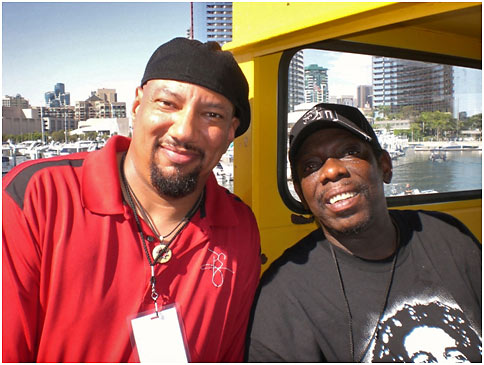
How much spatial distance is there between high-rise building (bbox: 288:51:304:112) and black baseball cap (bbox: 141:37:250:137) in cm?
53

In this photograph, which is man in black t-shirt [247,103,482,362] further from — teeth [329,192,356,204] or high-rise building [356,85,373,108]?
high-rise building [356,85,373,108]

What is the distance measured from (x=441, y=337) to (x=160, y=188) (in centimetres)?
120

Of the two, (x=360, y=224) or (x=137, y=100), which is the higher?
(x=137, y=100)

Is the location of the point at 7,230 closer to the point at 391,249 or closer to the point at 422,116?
the point at 391,249

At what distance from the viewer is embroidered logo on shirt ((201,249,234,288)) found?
1.57 metres

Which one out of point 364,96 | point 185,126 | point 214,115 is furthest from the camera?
point 364,96

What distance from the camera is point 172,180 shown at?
1.56 meters

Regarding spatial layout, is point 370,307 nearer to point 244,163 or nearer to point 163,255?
point 163,255

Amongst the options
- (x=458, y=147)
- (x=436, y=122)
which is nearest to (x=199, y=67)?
(x=436, y=122)

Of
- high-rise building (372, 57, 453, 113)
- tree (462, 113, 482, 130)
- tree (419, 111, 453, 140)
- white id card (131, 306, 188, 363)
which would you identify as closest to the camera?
white id card (131, 306, 188, 363)

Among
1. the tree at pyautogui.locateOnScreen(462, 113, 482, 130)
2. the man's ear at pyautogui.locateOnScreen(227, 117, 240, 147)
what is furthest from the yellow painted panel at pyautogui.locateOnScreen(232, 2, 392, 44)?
the tree at pyautogui.locateOnScreen(462, 113, 482, 130)

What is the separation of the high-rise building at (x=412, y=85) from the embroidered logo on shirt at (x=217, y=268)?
1545 millimetres

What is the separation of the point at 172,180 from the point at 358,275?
85 cm

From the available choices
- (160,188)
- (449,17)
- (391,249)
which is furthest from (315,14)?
(449,17)
